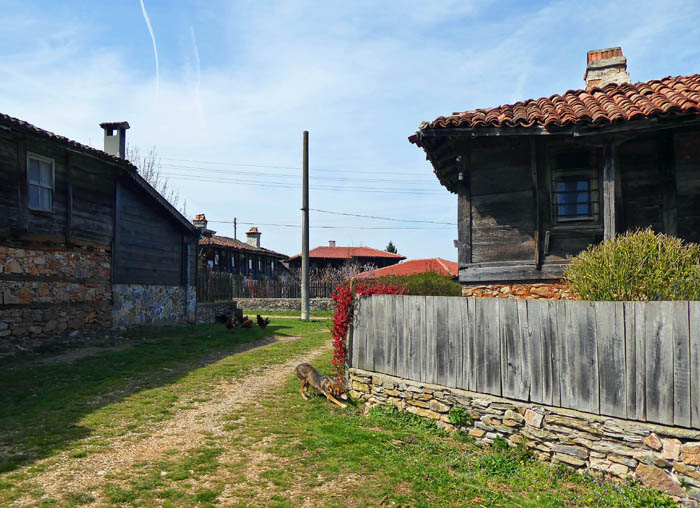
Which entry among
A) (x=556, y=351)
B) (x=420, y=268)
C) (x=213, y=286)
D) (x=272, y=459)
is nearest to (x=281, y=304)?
(x=213, y=286)

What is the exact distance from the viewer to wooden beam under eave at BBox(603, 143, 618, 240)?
9039 mm

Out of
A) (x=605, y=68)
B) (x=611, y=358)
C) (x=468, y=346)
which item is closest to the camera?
(x=611, y=358)

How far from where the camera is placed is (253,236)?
44125 mm

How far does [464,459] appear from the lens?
249 inches

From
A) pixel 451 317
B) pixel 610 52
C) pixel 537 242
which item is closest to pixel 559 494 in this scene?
pixel 451 317

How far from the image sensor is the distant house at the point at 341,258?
4753cm

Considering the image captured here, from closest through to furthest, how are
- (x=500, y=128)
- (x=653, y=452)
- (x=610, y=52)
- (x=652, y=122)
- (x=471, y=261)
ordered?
(x=653, y=452) → (x=652, y=122) → (x=500, y=128) → (x=471, y=261) → (x=610, y=52)

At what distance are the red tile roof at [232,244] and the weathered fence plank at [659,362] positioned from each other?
28.1 m

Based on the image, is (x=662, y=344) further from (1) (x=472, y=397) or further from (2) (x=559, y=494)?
(1) (x=472, y=397)

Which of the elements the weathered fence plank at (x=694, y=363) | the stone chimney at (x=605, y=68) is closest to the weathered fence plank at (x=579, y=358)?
the weathered fence plank at (x=694, y=363)

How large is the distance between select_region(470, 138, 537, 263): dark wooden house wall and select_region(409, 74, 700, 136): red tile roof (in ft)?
2.76

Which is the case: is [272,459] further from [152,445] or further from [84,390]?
[84,390]

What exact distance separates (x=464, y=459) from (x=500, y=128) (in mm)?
6729

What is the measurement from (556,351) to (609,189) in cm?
446
